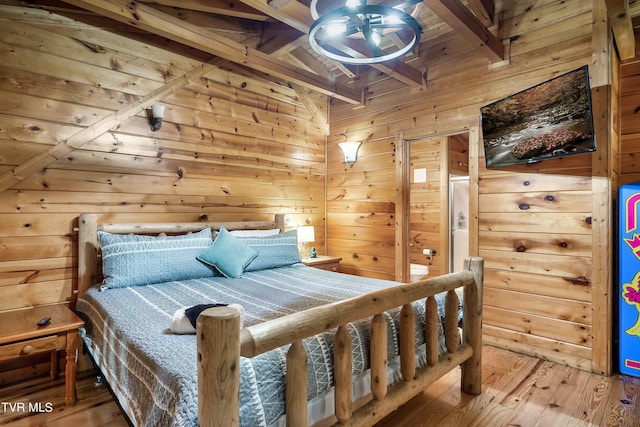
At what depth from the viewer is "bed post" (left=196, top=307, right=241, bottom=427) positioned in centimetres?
96

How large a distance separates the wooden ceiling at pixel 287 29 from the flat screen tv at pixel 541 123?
0.43 meters

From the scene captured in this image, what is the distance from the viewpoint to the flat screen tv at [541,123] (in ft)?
7.62

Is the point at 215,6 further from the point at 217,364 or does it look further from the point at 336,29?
the point at 217,364

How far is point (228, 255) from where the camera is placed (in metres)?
2.77

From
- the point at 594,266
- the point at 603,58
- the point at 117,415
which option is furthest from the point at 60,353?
Answer: the point at 603,58

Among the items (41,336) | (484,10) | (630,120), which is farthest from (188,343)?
(630,120)

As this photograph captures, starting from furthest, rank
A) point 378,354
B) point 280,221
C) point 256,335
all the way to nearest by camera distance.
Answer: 1. point 280,221
2. point 378,354
3. point 256,335

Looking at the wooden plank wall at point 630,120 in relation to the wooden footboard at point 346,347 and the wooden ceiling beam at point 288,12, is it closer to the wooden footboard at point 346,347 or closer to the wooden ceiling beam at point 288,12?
the wooden footboard at point 346,347

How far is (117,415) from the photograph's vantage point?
6.49ft

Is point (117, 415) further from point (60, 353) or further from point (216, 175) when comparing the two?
point (216, 175)

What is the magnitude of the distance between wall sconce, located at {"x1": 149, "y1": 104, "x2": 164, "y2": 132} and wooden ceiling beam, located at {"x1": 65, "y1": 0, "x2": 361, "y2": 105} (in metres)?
0.59

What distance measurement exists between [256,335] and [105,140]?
8.10 ft

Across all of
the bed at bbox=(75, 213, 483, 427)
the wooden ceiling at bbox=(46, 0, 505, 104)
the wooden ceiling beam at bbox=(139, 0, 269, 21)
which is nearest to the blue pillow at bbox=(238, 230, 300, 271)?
the bed at bbox=(75, 213, 483, 427)

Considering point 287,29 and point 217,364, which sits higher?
point 287,29
